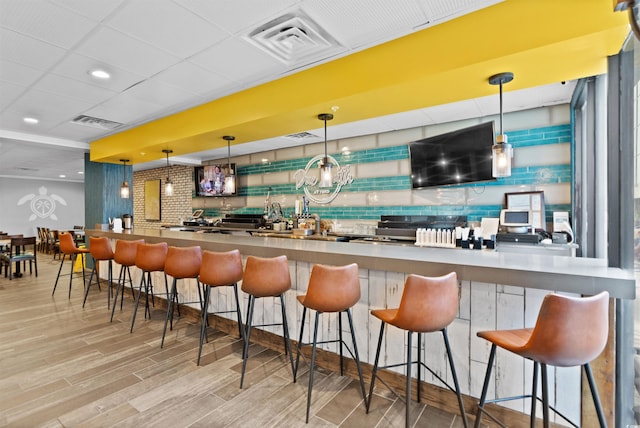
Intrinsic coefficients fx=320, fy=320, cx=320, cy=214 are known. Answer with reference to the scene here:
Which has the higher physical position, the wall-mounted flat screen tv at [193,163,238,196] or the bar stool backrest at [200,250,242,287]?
the wall-mounted flat screen tv at [193,163,238,196]

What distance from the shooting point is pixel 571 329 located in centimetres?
148

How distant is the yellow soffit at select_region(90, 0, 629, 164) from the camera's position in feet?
6.52

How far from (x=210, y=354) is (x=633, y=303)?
3.36 meters

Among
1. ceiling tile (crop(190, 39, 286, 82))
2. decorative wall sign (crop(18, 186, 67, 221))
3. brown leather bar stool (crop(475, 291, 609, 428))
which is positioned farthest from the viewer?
decorative wall sign (crop(18, 186, 67, 221))

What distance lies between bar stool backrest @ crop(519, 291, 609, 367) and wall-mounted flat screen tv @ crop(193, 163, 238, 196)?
711 cm

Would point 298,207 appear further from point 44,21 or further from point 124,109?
point 44,21

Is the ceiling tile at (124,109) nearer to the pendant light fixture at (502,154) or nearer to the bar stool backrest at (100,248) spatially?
the bar stool backrest at (100,248)

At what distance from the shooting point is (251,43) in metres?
2.72

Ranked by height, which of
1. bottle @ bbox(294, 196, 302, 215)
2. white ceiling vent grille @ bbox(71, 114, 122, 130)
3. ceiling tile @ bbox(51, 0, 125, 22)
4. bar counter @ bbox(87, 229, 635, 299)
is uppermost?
ceiling tile @ bbox(51, 0, 125, 22)

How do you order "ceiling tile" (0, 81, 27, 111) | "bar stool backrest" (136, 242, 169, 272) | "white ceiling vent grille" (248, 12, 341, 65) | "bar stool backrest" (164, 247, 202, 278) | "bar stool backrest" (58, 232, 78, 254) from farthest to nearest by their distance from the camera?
"bar stool backrest" (58, 232, 78, 254) < "bar stool backrest" (136, 242, 169, 272) < "ceiling tile" (0, 81, 27, 111) < "bar stool backrest" (164, 247, 202, 278) < "white ceiling vent grille" (248, 12, 341, 65)

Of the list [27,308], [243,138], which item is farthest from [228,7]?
[27,308]

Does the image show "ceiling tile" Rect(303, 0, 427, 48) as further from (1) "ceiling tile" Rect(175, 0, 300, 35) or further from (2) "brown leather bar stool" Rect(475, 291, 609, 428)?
(2) "brown leather bar stool" Rect(475, 291, 609, 428)

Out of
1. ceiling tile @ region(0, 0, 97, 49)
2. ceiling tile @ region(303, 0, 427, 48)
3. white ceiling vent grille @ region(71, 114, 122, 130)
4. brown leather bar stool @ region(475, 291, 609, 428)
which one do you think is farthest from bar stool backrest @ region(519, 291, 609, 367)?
white ceiling vent grille @ region(71, 114, 122, 130)

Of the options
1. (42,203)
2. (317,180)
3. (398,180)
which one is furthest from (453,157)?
(42,203)
